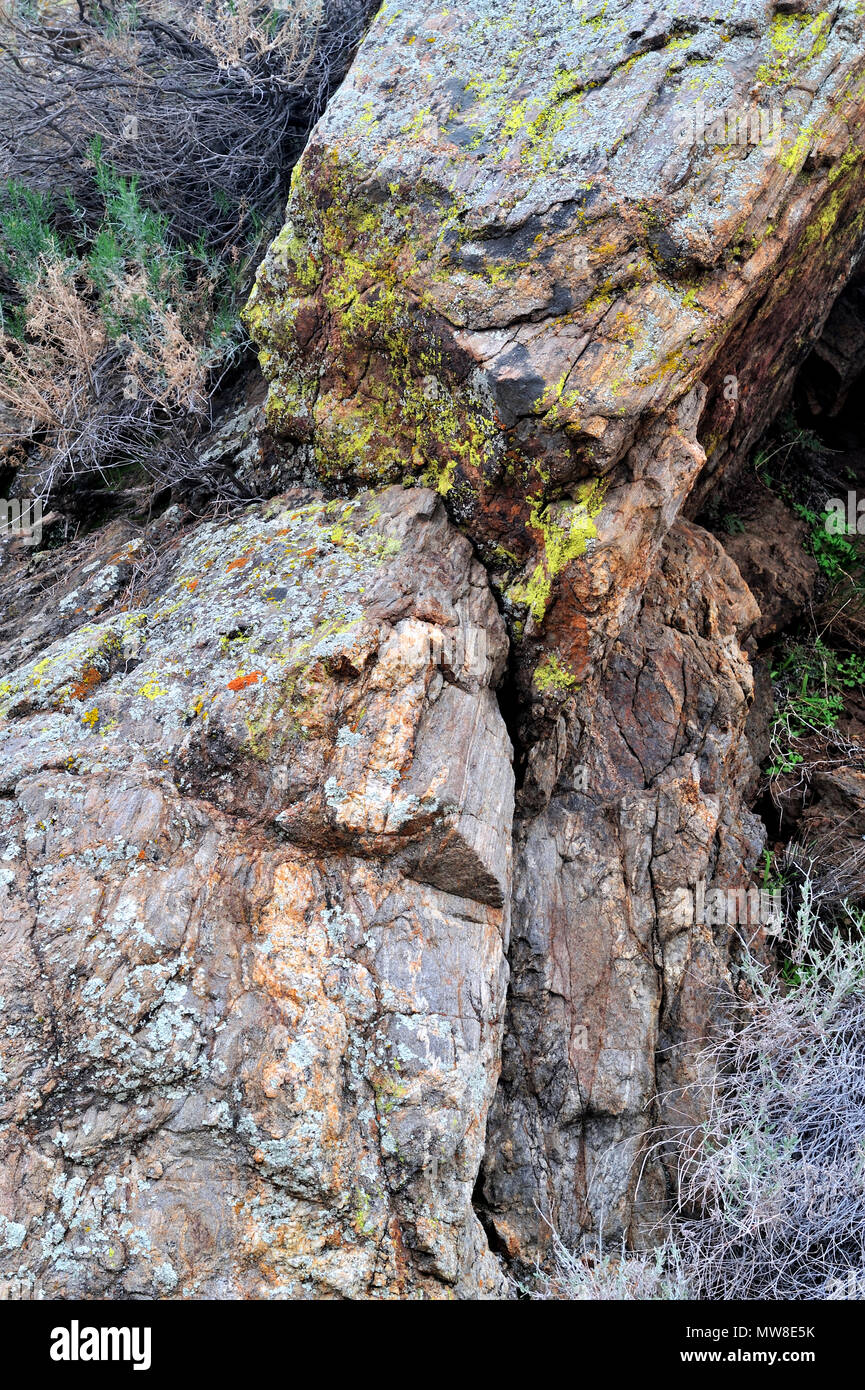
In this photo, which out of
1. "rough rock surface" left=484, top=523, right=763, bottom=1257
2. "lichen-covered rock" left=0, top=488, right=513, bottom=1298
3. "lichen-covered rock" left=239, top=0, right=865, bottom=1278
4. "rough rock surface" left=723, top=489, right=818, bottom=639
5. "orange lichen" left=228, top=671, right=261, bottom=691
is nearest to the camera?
"lichen-covered rock" left=0, top=488, right=513, bottom=1298

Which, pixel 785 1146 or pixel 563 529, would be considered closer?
pixel 563 529

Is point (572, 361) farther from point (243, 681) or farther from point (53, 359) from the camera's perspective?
point (53, 359)

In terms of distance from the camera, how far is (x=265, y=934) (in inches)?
110

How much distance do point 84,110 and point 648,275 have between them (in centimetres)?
349

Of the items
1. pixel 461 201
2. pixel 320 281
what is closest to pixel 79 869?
pixel 320 281

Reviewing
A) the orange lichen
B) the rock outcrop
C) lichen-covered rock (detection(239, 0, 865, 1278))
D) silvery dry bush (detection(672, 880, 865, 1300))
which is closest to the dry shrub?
the rock outcrop

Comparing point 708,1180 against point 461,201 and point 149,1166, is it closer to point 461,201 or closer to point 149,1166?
point 149,1166

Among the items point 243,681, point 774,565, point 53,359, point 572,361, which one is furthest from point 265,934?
point 774,565

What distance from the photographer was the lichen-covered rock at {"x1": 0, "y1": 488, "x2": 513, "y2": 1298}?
100 inches

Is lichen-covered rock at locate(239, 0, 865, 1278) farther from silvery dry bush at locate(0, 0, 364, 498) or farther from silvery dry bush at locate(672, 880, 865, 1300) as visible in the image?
silvery dry bush at locate(0, 0, 364, 498)

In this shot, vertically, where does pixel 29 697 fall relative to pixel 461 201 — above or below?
below

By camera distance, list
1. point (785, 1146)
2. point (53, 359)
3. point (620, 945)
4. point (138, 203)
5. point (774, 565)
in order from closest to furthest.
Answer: point (785, 1146) < point (620, 945) < point (53, 359) < point (138, 203) < point (774, 565)

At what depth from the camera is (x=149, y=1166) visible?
100 inches

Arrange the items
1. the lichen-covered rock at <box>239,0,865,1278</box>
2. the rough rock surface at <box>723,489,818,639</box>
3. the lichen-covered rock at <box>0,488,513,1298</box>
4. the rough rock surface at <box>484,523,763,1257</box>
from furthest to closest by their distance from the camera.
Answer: the rough rock surface at <box>723,489,818,639</box> < the rough rock surface at <box>484,523,763,1257</box> < the lichen-covered rock at <box>239,0,865,1278</box> < the lichen-covered rock at <box>0,488,513,1298</box>
